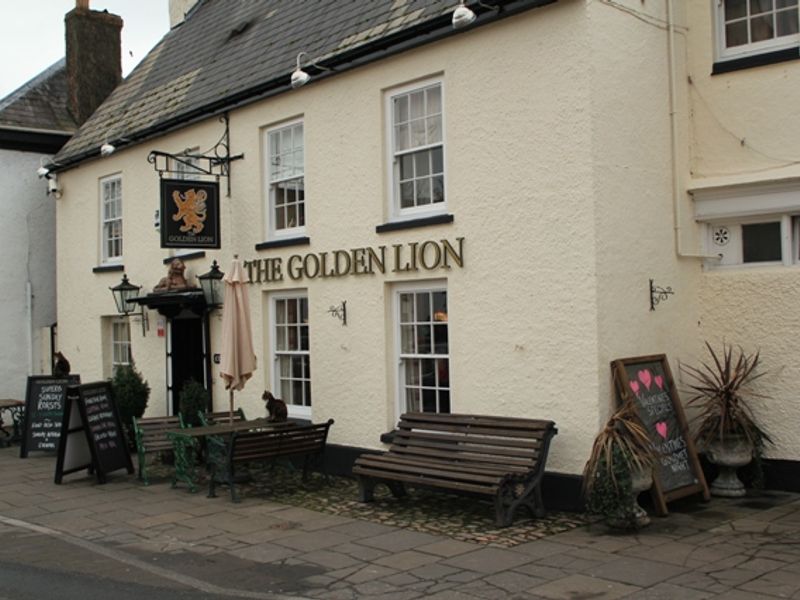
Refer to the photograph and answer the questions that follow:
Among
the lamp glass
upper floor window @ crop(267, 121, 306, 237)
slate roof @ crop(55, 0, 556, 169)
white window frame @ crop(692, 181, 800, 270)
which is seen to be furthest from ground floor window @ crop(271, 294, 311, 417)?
white window frame @ crop(692, 181, 800, 270)

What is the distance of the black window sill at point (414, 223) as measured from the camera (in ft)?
33.9

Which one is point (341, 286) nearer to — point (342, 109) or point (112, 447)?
point (342, 109)

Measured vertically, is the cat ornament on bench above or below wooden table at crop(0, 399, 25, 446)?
above

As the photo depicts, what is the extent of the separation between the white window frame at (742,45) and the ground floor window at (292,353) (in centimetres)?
632

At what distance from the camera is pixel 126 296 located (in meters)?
15.7

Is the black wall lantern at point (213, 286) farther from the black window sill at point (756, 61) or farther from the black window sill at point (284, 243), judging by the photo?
the black window sill at point (756, 61)

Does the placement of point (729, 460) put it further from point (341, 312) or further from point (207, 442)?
point (207, 442)

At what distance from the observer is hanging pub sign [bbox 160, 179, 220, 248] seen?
12.8 meters

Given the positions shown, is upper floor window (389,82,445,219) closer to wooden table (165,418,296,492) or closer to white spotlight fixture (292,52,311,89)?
white spotlight fixture (292,52,311,89)

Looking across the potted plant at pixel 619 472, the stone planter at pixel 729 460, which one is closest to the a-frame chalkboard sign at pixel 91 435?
the potted plant at pixel 619 472

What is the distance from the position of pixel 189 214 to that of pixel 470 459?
20.4 feet

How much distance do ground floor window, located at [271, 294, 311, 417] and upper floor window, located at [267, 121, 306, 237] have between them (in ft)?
3.46

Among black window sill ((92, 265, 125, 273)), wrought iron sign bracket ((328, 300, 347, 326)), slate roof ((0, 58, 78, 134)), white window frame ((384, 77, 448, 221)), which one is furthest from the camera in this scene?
slate roof ((0, 58, 78, 134))

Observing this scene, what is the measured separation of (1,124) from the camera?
60.5ft
